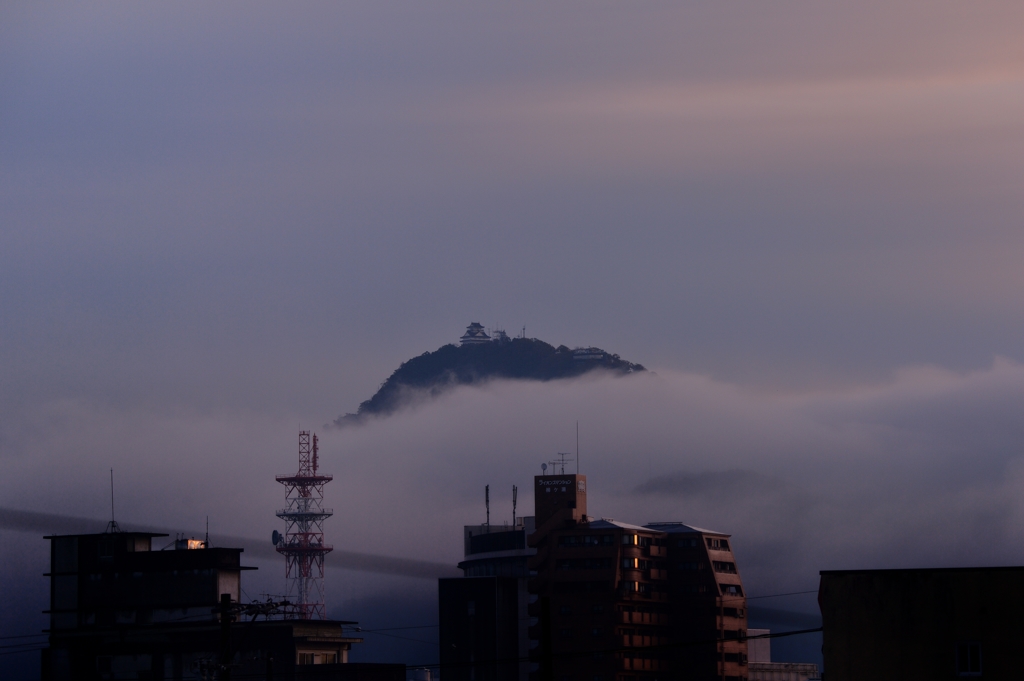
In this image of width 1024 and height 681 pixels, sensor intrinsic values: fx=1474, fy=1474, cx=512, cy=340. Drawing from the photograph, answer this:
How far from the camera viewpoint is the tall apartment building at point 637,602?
186 m

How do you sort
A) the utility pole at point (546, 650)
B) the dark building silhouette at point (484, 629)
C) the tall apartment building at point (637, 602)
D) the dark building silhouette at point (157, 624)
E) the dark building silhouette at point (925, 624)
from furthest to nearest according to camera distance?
the dark building silhouette at point (484, 629)
the tall apartment building at point (637, 602)
the dark building silhouette at point (157, 624)
the dark building silhouette at point (925, 624)
the utility pole at point (546, 650)

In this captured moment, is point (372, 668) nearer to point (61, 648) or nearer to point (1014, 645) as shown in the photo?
point (61, 648)

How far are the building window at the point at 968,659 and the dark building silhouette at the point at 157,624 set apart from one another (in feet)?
329

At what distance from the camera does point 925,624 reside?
→ 190 ft

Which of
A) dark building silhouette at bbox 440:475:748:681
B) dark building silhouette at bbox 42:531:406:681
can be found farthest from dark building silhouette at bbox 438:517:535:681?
dark building silhouette at bbox 42:531:406:681

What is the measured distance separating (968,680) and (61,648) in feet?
402

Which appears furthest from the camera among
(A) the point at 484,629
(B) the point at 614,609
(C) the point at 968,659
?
(A) the point at 484,629

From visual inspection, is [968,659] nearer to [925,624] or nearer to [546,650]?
[925,624]

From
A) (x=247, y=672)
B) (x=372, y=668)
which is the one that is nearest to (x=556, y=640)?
(x=372, y=668)

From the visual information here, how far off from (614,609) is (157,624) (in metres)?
58.8

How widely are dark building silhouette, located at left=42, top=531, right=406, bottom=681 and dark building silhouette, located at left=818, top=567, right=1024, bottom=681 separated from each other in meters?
96.3

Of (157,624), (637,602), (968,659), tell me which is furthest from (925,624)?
(637,602)

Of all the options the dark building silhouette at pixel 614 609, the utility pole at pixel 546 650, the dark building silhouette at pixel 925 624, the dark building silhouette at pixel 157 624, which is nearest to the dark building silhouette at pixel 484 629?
the dark building silhouette at pixel 614 609

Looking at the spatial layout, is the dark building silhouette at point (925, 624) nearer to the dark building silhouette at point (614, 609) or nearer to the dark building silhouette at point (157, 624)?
the dark building silhouette at point (157, 624)
